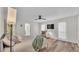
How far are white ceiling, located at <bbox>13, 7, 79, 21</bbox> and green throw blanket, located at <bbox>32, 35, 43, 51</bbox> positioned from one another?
0.83ft

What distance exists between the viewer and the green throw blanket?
1.86 m

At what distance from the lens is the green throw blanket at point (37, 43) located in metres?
1.86

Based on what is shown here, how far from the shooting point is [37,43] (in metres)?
1.87

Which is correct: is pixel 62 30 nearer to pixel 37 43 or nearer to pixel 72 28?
pixel 72 28

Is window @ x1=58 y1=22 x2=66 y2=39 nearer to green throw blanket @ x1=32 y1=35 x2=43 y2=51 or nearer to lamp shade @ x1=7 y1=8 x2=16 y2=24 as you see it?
green throw blanket @ x1=32 y1=35 x2=43 y2=51

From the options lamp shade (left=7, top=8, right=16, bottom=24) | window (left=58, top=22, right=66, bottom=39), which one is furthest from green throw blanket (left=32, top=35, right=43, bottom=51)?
lamp shade (left=7, top=8, right=16, bottom=24)

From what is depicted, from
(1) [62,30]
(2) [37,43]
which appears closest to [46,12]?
(1) [62,30]

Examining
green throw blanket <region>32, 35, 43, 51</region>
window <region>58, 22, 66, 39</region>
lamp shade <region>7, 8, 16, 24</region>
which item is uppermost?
lamp shade <region>7, 8, 16, 24</region>

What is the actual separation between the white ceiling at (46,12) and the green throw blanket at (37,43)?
9.9 inches

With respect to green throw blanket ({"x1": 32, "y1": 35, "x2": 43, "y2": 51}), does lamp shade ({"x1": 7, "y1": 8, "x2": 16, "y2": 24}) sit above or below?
above

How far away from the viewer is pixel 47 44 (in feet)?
6.10

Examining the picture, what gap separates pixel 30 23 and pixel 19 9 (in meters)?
0.22
